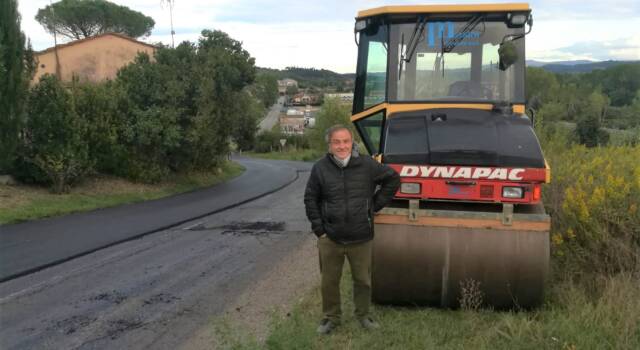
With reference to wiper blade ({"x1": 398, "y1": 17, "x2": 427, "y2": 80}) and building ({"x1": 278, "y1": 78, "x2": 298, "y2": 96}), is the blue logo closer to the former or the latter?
wiper blade ({"x1": 398, "y1": 17, "x2": 427, "y2": 80})

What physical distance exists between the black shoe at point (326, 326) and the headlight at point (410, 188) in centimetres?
132

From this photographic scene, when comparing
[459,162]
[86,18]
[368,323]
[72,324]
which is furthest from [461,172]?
[86,18]

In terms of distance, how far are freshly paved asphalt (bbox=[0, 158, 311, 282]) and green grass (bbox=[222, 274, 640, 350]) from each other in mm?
4810

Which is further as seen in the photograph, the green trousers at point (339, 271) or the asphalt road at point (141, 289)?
the asphalt road at point (141, 289)

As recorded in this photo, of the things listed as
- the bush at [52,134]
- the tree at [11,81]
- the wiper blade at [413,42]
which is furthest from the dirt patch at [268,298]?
the bush at [52,134]

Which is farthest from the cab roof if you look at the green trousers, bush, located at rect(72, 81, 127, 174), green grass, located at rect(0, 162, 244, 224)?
bush, located at rect(72, 81, 127, 174)

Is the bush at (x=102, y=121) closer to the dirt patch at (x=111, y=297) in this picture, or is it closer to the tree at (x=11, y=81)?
the tree at (x=11, y=81)

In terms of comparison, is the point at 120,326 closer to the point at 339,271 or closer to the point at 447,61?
the point at 339,271

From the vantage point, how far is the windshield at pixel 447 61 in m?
5.99

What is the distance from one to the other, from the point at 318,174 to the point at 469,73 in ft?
7.68

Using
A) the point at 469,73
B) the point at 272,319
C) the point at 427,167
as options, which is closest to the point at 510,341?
the point at 427,167

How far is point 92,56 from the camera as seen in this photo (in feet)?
110

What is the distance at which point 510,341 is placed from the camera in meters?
4.41

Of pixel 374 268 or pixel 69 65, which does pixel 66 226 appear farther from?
pixel 69 65
